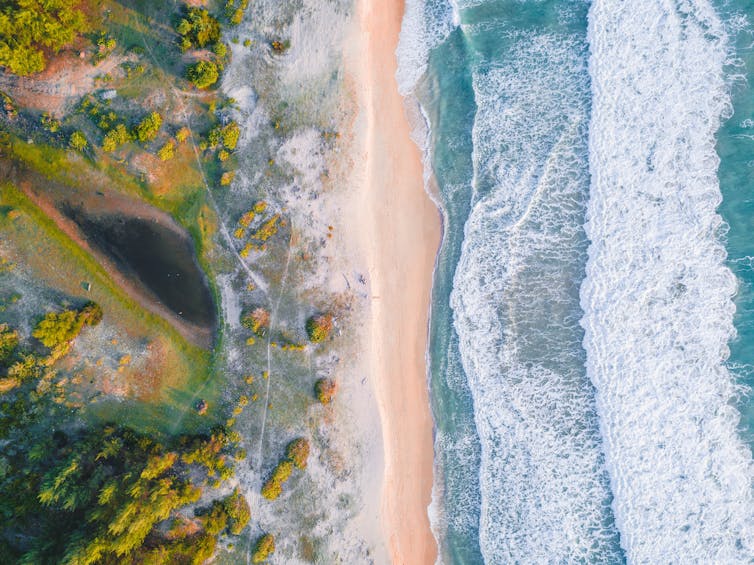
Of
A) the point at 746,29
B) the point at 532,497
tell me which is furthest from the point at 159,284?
the point at 746,29

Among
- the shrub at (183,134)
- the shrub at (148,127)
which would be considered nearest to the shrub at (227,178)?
the shrub at (183,134)

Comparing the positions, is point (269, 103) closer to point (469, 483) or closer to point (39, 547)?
point (469, 483)

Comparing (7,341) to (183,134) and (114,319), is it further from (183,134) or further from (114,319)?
(183,134)

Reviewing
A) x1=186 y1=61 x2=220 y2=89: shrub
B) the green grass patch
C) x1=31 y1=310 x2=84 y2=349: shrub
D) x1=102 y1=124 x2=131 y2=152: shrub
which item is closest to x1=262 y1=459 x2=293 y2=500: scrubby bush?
the green grass patch

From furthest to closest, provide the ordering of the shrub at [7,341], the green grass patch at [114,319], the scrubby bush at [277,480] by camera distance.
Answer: the green grass patch at [114,319] < the shrub at [7,341] < the scrubby bush at [277,480]

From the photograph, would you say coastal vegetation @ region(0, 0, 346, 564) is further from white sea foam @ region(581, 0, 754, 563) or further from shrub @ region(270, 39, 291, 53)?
white sea foam @ region(581, 0, 754, 563)

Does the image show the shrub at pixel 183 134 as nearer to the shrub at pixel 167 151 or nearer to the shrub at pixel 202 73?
the shrub at pixel 167 151
